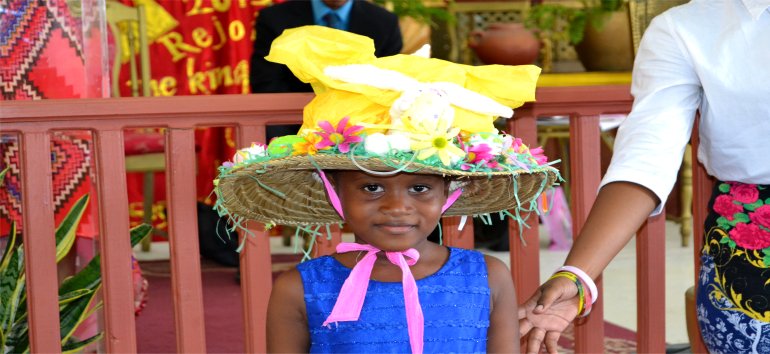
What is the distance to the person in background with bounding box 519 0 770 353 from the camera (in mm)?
1919

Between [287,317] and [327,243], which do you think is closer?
[287,317]

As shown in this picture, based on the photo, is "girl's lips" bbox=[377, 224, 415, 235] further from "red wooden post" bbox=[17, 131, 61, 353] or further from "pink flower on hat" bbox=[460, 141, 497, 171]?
"red wooden post" bbox=[17, 131, 61, 353]

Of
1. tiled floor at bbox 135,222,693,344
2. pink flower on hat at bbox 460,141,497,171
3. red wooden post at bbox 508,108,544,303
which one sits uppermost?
pink flower on hat at bbox 460,141,497,171

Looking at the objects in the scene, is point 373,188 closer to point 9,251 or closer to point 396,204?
point 396,204

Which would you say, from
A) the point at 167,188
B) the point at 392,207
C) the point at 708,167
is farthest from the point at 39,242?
the point at 708,167

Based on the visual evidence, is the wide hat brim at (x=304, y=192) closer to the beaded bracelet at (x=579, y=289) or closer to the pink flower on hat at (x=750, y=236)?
the beaded bracelet at (x=579, y=289)

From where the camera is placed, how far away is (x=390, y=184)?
6.09 ft

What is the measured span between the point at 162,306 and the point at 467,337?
3.29m

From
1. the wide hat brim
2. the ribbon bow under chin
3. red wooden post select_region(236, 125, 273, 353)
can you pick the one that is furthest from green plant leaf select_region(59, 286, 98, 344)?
the ribbon bow under chin

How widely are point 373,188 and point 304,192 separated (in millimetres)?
281

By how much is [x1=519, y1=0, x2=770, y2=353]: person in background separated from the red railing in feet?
2.13

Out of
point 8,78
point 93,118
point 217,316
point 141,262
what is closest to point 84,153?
point 8,78

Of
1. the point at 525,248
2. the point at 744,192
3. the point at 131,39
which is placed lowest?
the point at 525,248

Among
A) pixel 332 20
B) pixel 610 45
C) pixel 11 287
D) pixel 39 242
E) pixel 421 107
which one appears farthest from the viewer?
pixel 610 45
